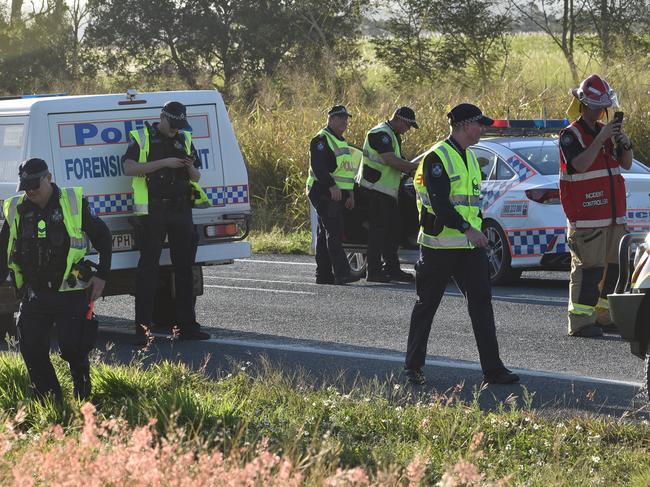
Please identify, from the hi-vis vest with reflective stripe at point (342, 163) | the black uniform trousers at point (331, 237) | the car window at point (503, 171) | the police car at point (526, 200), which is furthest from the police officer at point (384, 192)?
the car window at point (503, 171)

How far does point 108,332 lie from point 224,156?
1.67 meters

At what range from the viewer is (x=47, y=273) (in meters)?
7.52

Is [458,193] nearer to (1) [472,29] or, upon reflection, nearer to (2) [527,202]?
(2) [527,202]

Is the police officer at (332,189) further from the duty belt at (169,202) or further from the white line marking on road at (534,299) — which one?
the duty belt at (169,202)

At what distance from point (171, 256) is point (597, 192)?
3.14 m

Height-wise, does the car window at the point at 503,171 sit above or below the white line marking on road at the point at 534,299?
above

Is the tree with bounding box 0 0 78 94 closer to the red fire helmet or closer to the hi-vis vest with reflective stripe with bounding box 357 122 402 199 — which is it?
the hi-vis vest with reflective stripe with bounding box 357 122 402 199

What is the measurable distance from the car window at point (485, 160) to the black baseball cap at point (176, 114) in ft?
12.9

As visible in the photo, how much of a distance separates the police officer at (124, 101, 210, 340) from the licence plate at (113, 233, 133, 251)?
0.22 m

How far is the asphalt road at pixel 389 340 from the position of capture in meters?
8.30

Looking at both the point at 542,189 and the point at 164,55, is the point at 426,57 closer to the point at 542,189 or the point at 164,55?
the point at 164,55

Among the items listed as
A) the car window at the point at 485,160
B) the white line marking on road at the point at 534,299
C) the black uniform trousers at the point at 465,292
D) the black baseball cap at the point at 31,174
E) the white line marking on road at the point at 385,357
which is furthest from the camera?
the car window at the point at 485,160

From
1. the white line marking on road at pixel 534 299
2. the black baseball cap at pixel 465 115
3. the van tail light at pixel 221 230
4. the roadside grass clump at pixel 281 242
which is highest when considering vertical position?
the black baseball cap at pixel 465 115

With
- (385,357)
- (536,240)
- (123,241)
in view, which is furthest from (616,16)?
(385,357)
